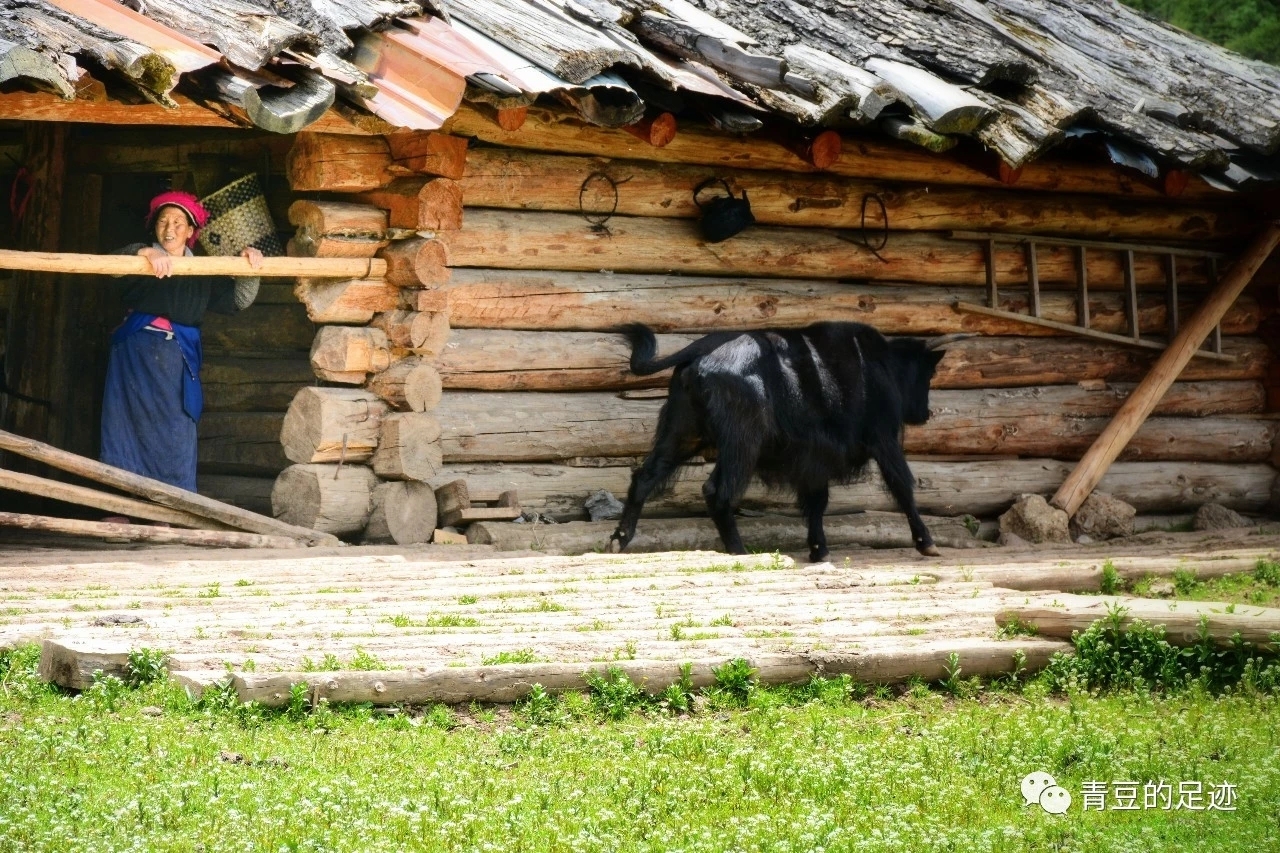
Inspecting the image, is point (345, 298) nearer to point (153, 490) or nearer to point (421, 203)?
point (421, 203)

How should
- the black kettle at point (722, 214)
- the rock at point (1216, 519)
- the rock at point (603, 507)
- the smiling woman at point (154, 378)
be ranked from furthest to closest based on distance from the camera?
1. the rock at point (1216, 519)
2. the black kettle at point (722, 214)
3. the rock at point (603, 507)
4. the smiling woman at point (154, 378)

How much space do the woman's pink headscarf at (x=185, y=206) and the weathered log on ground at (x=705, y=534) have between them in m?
2.45

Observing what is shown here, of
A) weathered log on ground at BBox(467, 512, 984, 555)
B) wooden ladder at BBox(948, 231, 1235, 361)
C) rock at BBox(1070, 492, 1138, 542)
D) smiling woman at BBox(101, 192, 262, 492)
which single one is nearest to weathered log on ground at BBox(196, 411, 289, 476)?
smiling woman at BBox(101, 192, 262, 492)

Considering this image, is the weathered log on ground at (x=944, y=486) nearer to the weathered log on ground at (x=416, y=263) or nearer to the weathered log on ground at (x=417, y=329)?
the weathered log on ground at (x=417, y=329)

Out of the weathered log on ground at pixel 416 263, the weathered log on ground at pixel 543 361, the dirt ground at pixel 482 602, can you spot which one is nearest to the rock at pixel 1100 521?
the weathered log on ground at pixel 543 361

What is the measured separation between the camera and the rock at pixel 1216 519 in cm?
1276

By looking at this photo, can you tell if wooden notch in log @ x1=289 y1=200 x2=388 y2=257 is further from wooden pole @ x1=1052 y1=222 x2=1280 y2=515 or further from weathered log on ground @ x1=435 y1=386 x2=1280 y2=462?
wooden pole @ x1=1052 y1=222 x2=1280 y2=515

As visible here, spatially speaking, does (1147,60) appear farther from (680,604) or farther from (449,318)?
(680,604)

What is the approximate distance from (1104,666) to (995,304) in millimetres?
5912

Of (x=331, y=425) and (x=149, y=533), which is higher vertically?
(x=331, y=425)

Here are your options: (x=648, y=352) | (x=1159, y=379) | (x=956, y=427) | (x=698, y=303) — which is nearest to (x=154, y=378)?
(x=648, y=352)

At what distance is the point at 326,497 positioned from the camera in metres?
8.91

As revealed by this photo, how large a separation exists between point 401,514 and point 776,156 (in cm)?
371

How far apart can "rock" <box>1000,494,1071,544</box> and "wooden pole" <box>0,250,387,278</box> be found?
5358 mm
